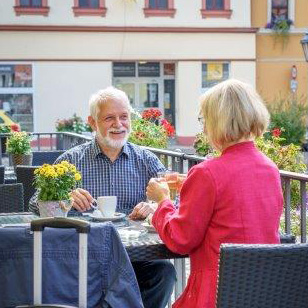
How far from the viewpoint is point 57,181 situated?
3.62m

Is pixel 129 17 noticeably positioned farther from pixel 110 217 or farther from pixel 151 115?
pixel 110 217

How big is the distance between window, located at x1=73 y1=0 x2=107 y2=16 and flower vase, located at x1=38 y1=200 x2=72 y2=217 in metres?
26.6

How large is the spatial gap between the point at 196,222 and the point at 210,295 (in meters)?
0.28

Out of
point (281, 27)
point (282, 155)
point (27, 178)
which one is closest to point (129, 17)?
point (281, 27)

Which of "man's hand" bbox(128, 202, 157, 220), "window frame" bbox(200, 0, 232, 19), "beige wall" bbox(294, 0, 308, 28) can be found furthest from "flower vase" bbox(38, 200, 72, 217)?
"beige wall" bbox(294, 0, 308, 28)

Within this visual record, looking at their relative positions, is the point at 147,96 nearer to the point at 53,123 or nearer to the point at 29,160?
the point at 53,123

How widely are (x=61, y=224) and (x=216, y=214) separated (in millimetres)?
623

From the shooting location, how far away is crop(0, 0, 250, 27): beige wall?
29.1 meters

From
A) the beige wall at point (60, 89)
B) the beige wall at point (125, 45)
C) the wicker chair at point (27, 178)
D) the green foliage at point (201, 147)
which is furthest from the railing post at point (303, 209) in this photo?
the beige wall at point (125, 45)

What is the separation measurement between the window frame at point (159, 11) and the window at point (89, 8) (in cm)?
169

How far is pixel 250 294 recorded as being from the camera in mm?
2680

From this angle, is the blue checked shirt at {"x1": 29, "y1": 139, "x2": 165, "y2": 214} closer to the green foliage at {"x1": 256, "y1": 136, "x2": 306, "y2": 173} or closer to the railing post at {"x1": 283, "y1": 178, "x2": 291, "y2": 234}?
the railing post at {"x1": 283, "y1": 178, "x2": 291, "y2": 234}

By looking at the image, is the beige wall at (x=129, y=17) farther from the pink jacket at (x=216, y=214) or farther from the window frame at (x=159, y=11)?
the pink jacket at (x=216, y=214)

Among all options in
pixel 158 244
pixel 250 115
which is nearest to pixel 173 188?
pixel 158 244
